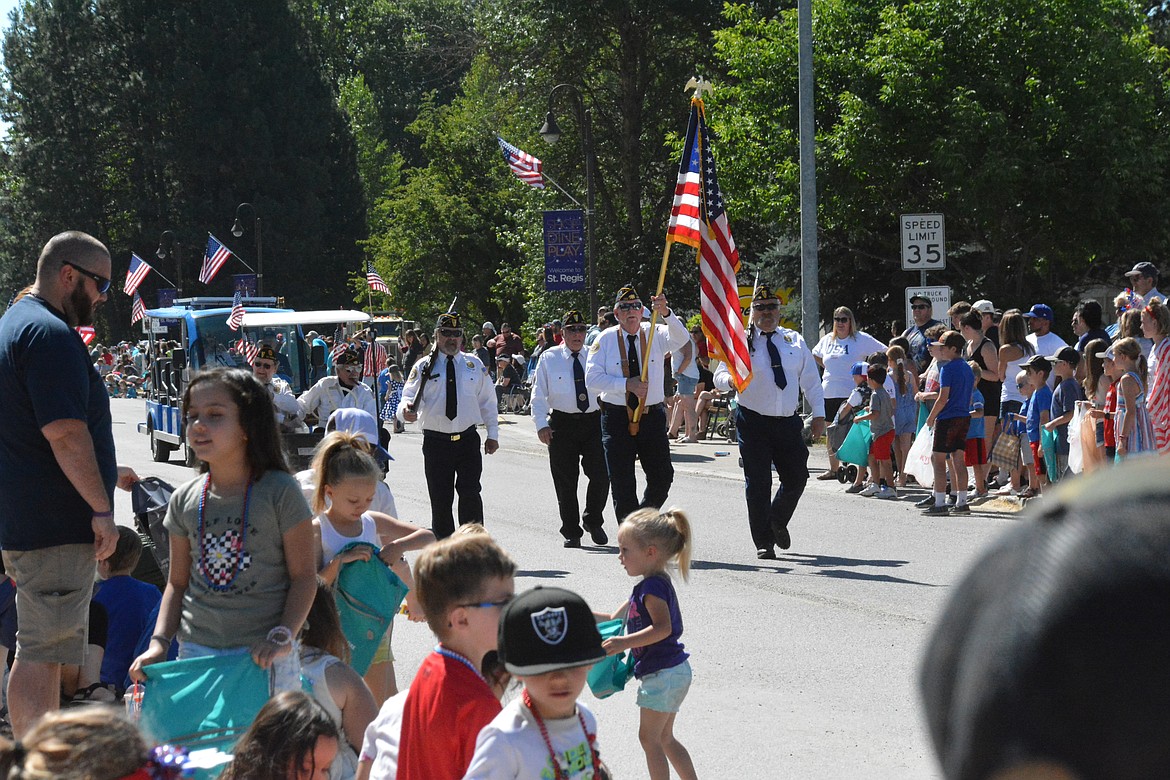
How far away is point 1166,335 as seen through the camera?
10.0 m

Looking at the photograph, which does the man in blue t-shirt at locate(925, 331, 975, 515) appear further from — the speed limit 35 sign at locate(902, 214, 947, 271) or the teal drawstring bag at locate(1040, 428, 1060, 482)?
the speed limit 35 sign at locate(902, 214, 947, 271)

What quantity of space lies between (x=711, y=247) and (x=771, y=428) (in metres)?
2.21

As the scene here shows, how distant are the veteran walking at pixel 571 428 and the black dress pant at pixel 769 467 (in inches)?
57.2

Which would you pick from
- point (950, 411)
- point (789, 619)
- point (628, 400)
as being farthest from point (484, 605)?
point (950, 411)

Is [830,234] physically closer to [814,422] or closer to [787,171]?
[787,171]

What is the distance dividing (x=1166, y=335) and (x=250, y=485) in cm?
776

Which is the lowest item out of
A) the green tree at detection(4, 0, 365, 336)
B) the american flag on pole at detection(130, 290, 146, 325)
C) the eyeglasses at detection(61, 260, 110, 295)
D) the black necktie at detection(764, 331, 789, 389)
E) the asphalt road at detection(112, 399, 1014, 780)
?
the asphalt road at detection(112, 399, 1014, 780)

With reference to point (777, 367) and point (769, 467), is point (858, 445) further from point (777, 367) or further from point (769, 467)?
point (777, 367)

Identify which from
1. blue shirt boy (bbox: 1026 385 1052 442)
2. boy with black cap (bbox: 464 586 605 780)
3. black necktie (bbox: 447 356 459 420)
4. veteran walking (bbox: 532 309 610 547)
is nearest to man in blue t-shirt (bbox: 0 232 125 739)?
boy with black cap (bbox: 464 586 605 780)

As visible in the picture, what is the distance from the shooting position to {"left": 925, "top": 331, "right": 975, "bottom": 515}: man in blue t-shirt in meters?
12.8

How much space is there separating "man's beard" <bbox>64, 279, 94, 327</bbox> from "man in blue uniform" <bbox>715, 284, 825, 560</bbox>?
21.4 ft

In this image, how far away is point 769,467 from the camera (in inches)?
434

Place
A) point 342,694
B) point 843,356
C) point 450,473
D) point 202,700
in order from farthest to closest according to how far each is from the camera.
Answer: point 843,356 → point 450,473 → point 342,694 → point 202,700

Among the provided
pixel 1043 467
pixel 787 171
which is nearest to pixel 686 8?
pixel 787 171
